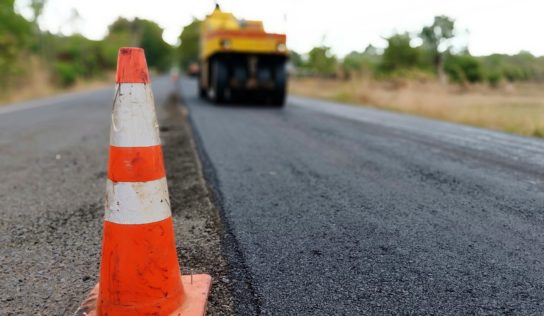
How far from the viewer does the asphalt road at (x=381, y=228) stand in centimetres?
182

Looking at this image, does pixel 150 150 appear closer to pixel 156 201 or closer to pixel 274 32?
pixel 156 201

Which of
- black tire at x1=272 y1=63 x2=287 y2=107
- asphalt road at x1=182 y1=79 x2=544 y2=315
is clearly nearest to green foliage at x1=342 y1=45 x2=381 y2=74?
black tire at x1=272 y1=63 x2=287 y2=107

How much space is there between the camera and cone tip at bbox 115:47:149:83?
5.46ft

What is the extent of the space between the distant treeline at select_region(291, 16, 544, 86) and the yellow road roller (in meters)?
13.4

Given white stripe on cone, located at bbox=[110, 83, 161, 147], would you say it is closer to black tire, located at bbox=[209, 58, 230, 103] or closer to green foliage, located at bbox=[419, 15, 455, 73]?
black tire, located at bbox=[209, 58, 230, 103]

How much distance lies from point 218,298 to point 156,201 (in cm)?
48

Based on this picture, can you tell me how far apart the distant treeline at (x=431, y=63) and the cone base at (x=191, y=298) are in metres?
23.3

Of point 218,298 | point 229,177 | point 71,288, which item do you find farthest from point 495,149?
point 71,288

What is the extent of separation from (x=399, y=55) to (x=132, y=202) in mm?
48440

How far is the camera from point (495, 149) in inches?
220

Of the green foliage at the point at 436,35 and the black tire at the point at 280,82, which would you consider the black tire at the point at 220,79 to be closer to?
the black tire at the point at 280,82

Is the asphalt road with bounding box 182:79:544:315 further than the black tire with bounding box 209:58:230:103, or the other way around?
the black tire with bounding box 209:58:230:103

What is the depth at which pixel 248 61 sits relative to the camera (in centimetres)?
1144

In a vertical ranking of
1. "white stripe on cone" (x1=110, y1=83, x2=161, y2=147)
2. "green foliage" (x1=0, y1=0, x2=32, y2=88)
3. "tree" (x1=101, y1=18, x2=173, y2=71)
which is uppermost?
"tree" (x1=101, y1=18, x2=173, y2=71)
